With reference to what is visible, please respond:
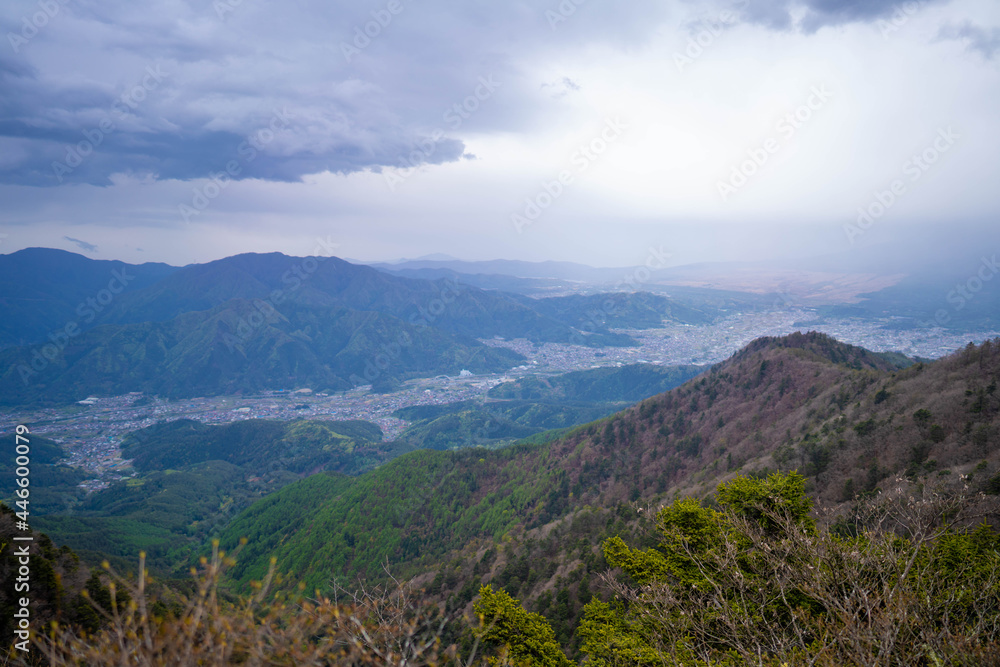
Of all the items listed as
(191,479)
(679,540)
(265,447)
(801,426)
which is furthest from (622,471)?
(265,447)

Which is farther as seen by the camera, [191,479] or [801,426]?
[191,479]

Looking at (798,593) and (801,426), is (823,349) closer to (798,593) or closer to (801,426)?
(801,426)

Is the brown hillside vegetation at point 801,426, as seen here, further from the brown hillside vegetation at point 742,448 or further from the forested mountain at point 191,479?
the forested mountain at point 191,479

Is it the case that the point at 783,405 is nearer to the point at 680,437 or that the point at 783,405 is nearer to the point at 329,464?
the point at 680,437

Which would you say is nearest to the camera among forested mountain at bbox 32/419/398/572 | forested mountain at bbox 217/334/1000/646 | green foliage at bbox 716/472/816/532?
green foliage at bbox 716/472/816/532

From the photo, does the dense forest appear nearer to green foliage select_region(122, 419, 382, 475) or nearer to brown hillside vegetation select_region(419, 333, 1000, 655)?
brown hillside vegetation select_region(419, 333, 1000, 655)

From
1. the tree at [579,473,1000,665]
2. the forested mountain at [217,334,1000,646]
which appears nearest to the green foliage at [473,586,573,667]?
the tree at [579,473,1000,665]

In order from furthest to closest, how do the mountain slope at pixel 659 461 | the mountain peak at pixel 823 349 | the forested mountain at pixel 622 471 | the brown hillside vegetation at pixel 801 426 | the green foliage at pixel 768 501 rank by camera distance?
1. the mountain peak at pixel 823 349
2. the mountain slope at pixel 659 461
3. the forested mountain at pixel 622 471
4. the brown hillside vegetation at pixel 801 426
5. the green foliage at pixel 768 501

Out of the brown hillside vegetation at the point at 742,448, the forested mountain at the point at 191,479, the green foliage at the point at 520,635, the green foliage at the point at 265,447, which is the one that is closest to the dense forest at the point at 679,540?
the green foliage at the point at 520,635
